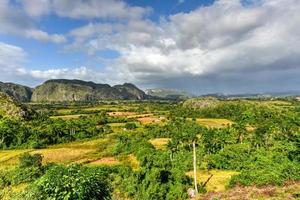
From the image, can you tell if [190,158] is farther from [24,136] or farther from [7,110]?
[7,110]

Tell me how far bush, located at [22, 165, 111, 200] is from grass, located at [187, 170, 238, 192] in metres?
43.8

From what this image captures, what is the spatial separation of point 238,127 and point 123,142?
3782 cm

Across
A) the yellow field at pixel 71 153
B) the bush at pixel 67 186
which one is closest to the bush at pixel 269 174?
the bush at pixel 67 186

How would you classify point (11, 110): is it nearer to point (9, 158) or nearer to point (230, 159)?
point (9, 158)

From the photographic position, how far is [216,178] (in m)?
73.8

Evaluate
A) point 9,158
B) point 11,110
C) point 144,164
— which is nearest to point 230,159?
point 144,164

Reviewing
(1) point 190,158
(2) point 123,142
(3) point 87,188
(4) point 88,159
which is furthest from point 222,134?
(3) point 87,188

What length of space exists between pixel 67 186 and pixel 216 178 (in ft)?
187

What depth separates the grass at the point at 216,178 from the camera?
212 ft

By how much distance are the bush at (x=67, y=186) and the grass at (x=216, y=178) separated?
144ft

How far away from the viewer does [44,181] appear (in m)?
22.0

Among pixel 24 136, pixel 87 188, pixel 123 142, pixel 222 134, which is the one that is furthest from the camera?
pixel 24 136

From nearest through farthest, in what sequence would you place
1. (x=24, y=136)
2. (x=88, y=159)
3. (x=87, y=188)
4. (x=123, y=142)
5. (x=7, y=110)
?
(x=87, y=188), (x=88, y=159), (x=123, y=142), (x=24, y=136), (x=7, y=110)

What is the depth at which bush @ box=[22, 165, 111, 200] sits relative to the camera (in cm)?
2128
